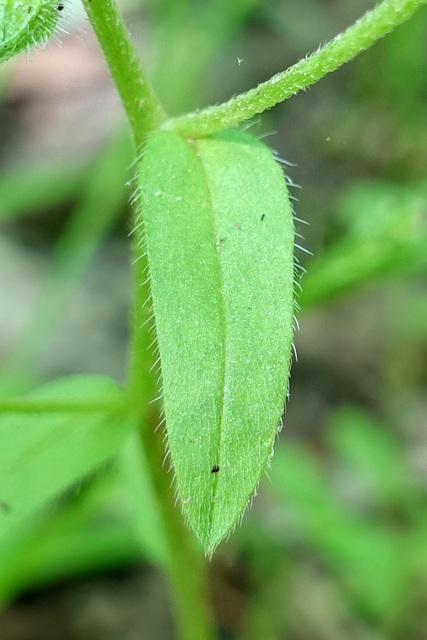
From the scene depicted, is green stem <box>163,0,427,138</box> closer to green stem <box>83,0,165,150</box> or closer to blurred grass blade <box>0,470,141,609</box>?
green stem <box>83,0,165,150</box>

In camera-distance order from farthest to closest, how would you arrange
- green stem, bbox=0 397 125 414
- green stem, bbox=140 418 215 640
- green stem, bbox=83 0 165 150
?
green stem, bbox=140 418 215 640 < green stem, bbox=0 397 125 414 < green stem, bbox=83 0 165 150

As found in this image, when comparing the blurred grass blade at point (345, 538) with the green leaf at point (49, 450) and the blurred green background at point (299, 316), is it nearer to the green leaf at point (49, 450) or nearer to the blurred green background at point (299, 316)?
the blurred green background at point (299, 316)

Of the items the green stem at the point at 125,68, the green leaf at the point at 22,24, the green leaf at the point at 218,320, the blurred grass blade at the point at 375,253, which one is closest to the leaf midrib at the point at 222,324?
the green leaf at the point at 218,320

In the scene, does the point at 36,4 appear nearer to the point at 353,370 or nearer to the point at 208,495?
the point at 208,495

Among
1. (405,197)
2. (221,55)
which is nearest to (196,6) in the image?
(221,55)

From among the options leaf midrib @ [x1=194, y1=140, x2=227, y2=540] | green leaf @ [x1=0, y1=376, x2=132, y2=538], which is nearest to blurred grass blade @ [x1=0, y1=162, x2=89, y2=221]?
green leaf @ [x1=0, y1=376, x2=132, y2=538]

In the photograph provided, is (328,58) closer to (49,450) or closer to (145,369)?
(145,369)
